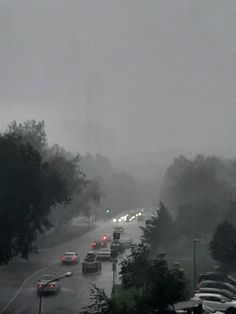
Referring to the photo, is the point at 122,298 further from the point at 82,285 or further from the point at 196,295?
the point at 82,285

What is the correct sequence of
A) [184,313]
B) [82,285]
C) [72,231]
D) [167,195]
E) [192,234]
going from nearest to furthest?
[184,313]
[82,285]
[192,234]
[72,231]
[167,195]

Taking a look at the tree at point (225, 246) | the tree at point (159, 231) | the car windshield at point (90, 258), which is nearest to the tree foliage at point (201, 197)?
the tree at point (159, 231)

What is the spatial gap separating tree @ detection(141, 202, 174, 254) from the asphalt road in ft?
13.4

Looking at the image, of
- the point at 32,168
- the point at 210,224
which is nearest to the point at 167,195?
the point at 210,224

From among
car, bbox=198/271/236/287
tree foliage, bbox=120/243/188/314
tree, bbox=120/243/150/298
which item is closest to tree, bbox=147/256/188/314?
tree foliage, bbox=120/243/188/314

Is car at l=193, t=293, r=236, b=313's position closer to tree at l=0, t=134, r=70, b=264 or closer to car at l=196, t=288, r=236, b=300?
car at l=196, t=288, r=236, b=300

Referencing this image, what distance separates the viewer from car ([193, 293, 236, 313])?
25438 millimetres

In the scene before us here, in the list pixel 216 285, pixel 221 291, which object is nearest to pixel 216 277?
pixel 216 285

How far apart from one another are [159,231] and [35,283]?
13208mm

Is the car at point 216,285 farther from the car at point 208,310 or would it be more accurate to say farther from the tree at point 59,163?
the tree at point 59,163

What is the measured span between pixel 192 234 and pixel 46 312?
2376 cm

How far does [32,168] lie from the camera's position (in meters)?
36.7

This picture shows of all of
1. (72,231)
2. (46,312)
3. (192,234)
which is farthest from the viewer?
(72,231)

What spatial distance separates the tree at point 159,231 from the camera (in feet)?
142
